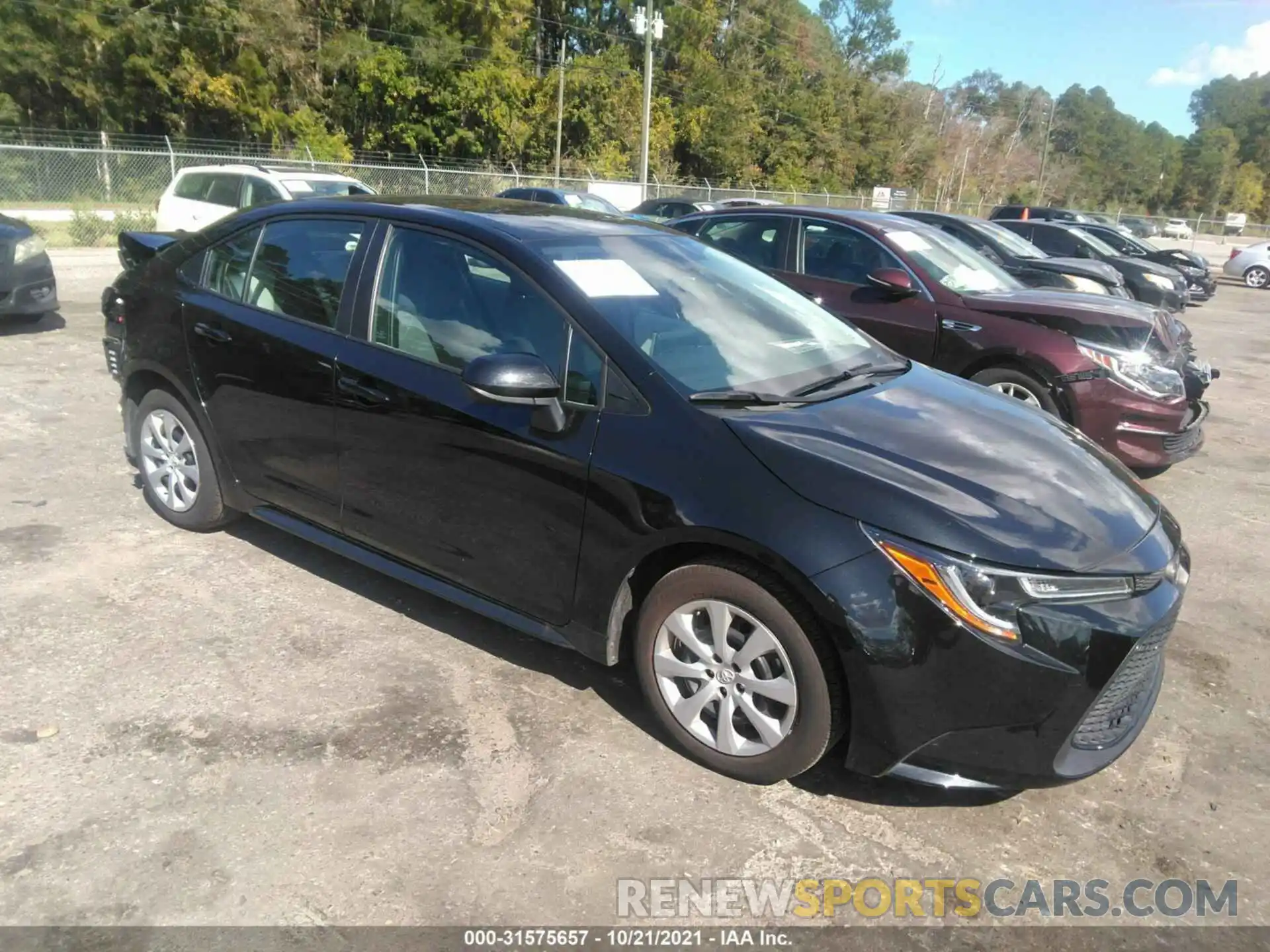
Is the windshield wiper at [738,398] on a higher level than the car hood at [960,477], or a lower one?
higher

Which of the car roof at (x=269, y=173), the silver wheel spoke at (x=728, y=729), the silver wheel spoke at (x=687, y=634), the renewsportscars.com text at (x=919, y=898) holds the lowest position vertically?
the renewsportscars.com text at (x=919, y=898)

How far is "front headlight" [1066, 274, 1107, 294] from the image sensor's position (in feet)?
32.2

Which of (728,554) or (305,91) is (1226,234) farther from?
(728,554)

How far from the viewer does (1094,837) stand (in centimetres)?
279

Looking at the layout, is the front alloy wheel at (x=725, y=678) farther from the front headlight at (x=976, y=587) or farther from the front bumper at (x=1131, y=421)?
the front bumper at (x=1131, y=421)

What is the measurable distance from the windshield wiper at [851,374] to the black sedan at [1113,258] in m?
12.3

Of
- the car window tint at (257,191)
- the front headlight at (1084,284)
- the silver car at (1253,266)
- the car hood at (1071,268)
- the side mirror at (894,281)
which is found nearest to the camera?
the side mirror at (894,281)

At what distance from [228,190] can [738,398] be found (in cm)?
1195

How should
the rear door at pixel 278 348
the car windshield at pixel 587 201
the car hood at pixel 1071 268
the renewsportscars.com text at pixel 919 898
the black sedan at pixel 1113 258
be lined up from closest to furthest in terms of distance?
the renewsportscars.com text at pixel 919 898
the rear door at pixel 278 348
the car hood at pixel 1071 268
the black sedan at pixel 1113 258
the car windshield at pixel 587 201

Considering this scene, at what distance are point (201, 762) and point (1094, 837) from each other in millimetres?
2750

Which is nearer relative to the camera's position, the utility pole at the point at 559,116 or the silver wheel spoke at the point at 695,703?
the silver wheel spoke at the point at 695,703

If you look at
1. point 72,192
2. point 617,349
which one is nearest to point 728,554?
point 617,349

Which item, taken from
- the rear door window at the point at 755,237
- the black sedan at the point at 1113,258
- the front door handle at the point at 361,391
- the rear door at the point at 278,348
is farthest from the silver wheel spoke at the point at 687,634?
the black sedan at the point at 1113,258

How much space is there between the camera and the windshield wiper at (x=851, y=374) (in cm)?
328
